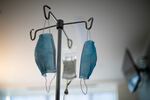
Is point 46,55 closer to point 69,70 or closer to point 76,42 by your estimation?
point 69,70

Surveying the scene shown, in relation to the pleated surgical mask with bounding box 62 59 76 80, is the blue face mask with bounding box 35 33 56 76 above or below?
above

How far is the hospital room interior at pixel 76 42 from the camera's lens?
1.33 meters

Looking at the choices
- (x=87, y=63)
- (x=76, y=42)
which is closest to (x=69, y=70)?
(x=87, y=63)

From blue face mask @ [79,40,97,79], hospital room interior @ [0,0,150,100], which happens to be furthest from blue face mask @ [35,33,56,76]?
blue face mask @ [79,40,97,79]

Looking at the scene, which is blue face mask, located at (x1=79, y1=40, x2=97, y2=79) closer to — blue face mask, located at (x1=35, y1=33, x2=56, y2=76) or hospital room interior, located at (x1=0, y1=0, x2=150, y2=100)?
hospital room interior, located at (x1=0, y1=0, x2=150, y2=100)

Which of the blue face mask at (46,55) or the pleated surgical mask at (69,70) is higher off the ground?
the blue face mask at (46,55)

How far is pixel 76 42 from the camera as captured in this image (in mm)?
2309

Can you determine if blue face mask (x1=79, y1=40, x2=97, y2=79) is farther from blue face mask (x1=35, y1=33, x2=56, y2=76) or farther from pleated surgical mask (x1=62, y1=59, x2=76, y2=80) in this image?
blue face mask (x1=35, y1=33, x2=56, y2=76)

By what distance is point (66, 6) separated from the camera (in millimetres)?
1747

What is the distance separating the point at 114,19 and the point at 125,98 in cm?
187

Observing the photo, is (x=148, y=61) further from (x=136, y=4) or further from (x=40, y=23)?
(x=40, y=23)

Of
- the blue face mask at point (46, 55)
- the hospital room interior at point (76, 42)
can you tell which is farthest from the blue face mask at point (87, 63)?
the blue face mask at point (46, 55)

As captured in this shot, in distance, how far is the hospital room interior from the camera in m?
1.33

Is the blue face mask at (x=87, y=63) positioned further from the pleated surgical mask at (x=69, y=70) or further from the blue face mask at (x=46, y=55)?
the blue face mask at (x=46, y=55)
